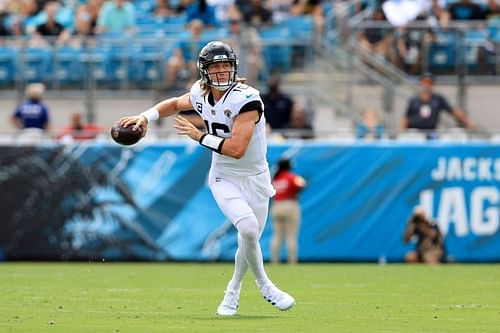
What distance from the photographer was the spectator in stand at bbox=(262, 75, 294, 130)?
2005 centimetres

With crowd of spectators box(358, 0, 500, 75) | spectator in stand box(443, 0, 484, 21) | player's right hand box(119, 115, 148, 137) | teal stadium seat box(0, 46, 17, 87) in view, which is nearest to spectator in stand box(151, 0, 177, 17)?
teal stadium seat box(0, 46, 17, 87)

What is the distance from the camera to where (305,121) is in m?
20.4

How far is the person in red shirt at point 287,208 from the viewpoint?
1911cm

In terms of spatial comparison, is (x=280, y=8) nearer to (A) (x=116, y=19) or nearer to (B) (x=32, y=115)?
(A) (x=116, y=19)

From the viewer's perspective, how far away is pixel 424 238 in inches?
758

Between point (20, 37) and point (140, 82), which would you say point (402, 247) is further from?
point (20, 37)

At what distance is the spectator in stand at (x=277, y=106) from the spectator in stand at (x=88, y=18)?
3959 mm

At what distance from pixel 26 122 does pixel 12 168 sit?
1013 mm
